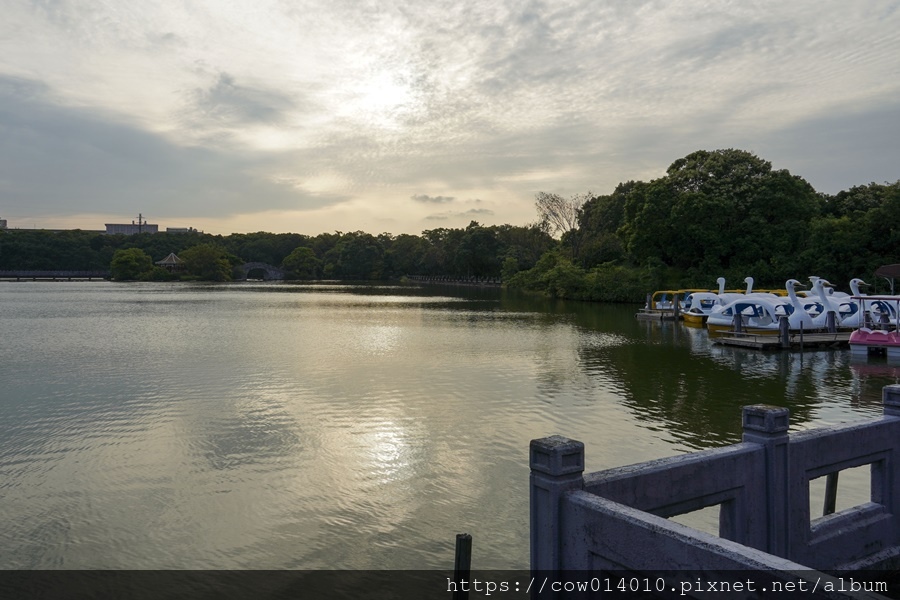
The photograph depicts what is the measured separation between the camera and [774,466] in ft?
20.8

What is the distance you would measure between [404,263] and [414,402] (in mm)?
124938

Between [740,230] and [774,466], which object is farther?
[740,230]

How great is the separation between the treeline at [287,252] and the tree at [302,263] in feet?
0.79

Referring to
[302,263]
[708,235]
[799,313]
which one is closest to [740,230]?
[708,235]

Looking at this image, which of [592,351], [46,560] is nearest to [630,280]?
[592,351]

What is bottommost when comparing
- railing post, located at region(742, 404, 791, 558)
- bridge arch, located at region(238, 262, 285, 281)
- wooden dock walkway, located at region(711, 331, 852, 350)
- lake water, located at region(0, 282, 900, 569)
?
lake water, located at region(0, 282, 900, 569)

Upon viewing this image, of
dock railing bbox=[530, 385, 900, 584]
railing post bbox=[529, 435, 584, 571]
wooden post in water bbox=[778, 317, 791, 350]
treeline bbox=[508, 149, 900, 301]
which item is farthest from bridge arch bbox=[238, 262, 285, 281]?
railing post bbox=[529, 435, 584, 571]

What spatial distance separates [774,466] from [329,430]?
32.8 feet

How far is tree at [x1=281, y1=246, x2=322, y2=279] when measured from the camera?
502ft

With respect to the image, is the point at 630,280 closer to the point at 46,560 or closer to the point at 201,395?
the point at 201,395

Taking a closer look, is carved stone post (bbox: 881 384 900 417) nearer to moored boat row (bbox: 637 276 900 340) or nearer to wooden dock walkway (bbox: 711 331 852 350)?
wooden dock walkway (bbox: 711 331 852 350)

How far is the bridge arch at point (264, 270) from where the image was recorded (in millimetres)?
152250

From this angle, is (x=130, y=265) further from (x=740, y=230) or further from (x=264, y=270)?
(x=740, y=230)

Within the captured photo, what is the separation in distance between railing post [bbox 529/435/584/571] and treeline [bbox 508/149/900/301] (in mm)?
50639
